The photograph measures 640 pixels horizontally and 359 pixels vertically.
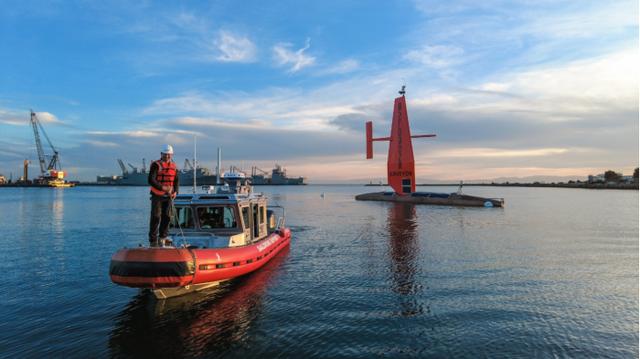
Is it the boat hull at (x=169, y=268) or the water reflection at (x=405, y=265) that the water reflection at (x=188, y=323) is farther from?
the water reflection at (x=405, y=265)

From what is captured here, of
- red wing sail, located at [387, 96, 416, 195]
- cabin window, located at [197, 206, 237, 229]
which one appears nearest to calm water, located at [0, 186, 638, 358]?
cabin window, located at [197, 206, 237, 229]

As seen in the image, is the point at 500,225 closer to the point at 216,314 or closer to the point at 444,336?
the point at 444,336

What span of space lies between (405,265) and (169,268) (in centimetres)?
1157

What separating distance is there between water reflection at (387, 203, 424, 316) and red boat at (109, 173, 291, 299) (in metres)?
5.99

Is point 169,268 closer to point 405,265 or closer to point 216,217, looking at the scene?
point 216,217

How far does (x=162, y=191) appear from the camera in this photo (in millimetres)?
11656

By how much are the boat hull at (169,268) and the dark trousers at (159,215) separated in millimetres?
970

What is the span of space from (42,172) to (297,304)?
216m

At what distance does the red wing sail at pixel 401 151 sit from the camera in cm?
5862

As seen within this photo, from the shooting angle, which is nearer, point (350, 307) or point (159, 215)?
point (159, 215)

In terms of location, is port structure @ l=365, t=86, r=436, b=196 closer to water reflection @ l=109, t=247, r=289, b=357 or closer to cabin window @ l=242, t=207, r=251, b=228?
cabin window @ l=242, t=207, r=251, b=228

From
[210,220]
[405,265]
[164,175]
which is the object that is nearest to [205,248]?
Result: [210,220]

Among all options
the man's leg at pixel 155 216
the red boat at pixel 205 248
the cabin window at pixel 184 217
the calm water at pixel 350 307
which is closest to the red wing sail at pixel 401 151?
the calm water at pixel 350 307

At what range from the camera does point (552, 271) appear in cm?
1742
